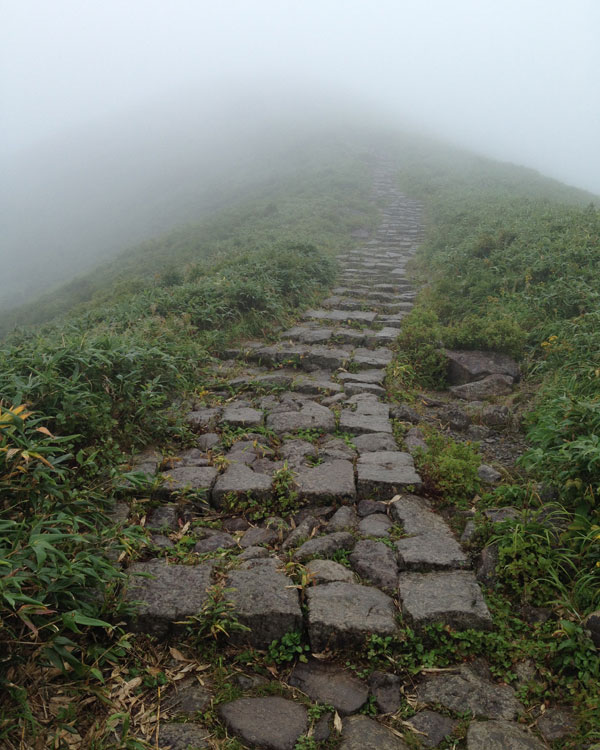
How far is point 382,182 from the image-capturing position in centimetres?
2362

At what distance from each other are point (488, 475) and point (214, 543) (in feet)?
7.08

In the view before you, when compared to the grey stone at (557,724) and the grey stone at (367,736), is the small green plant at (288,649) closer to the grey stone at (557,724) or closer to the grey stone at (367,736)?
the grey stone at (367,736)

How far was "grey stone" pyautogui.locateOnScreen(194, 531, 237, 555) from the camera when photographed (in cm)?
334

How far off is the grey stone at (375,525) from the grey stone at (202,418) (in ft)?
6.07

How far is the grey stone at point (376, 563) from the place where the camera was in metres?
3.08

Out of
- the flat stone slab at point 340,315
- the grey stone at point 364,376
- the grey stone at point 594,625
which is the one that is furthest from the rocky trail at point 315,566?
the flat stone slab at point 340,315

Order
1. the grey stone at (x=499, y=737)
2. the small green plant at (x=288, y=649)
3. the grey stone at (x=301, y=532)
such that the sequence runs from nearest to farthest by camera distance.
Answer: the grey stone at (x=499, y=737) < the small green plant at (x=288, y=649) < the grey stone at (x=301, y=532)

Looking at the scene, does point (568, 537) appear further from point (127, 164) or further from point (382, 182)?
point (127, 164)

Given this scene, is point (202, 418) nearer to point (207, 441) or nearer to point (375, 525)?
point (207, 441)

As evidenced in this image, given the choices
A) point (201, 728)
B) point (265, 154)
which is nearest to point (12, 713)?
point (201, 728)

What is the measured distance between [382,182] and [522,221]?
14.2 m

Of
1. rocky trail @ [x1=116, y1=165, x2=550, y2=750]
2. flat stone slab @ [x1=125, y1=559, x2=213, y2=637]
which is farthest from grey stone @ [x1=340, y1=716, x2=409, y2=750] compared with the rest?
flat stone slab @ [x1=125, y1=559, x2=213, y2=637]

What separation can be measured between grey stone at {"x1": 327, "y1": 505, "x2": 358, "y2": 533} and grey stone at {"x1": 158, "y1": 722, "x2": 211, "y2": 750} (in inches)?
58.1

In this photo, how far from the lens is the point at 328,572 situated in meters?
3.11
